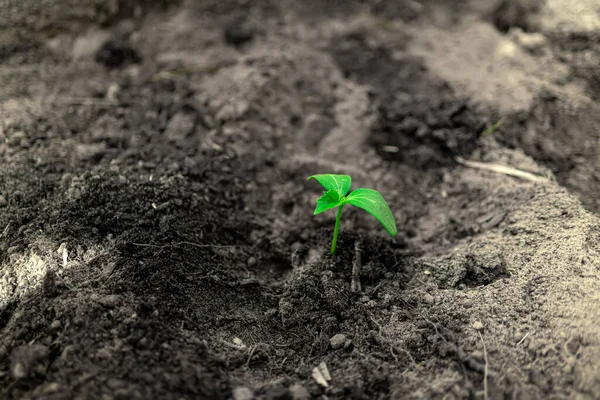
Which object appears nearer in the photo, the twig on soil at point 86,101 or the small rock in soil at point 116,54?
the twig on soil at point 86,101

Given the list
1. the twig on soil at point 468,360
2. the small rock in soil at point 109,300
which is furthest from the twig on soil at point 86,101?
the twig on soil at point 468,360

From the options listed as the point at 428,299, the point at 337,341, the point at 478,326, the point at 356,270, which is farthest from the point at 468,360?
the point at 356,270

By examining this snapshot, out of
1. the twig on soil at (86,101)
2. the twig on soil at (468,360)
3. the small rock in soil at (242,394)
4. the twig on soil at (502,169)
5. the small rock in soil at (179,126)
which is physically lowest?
the small rock in soil at (242,394)

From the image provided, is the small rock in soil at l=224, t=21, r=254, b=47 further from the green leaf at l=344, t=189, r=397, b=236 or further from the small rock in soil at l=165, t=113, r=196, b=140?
the green leaf at l=344, t=189, r=397, b=236

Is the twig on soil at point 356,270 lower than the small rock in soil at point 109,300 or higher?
lower

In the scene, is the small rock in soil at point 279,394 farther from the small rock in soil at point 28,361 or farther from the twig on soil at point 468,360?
the small rock in soil at point 28,361

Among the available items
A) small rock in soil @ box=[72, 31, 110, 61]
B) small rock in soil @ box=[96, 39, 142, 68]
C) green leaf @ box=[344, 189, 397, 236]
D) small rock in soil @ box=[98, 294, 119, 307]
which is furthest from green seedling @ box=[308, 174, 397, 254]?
small rock in soil @ box=[72, 31, 110, 61]
